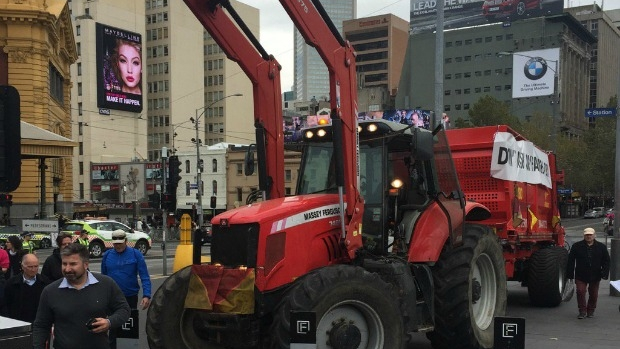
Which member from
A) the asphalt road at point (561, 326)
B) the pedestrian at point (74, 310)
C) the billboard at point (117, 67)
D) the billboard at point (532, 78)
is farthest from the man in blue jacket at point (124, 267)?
the billboard at point (117, 67)

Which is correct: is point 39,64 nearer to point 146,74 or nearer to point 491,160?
point 491,160

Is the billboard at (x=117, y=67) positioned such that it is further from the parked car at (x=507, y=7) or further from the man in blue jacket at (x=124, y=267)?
the man in blue jacket at (x=124, y=267)

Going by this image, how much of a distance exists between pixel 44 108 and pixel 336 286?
3924 centimetres

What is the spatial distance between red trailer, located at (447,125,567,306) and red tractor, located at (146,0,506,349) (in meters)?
2.61

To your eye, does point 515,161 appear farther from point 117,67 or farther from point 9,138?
point 117,67

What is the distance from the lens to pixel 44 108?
42375mm

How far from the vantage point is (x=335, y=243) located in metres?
7.72

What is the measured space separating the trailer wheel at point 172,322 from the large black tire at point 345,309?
1.24 metres

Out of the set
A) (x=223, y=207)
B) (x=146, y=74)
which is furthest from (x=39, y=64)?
(x=146, y=74)

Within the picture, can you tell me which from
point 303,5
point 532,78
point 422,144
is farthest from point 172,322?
point 532,78

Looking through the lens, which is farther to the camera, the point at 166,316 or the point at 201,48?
the point at 201,48

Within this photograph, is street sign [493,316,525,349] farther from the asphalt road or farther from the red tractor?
the asphalt road

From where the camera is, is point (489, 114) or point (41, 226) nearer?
point (41, 226)

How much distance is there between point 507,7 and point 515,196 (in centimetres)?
10460
